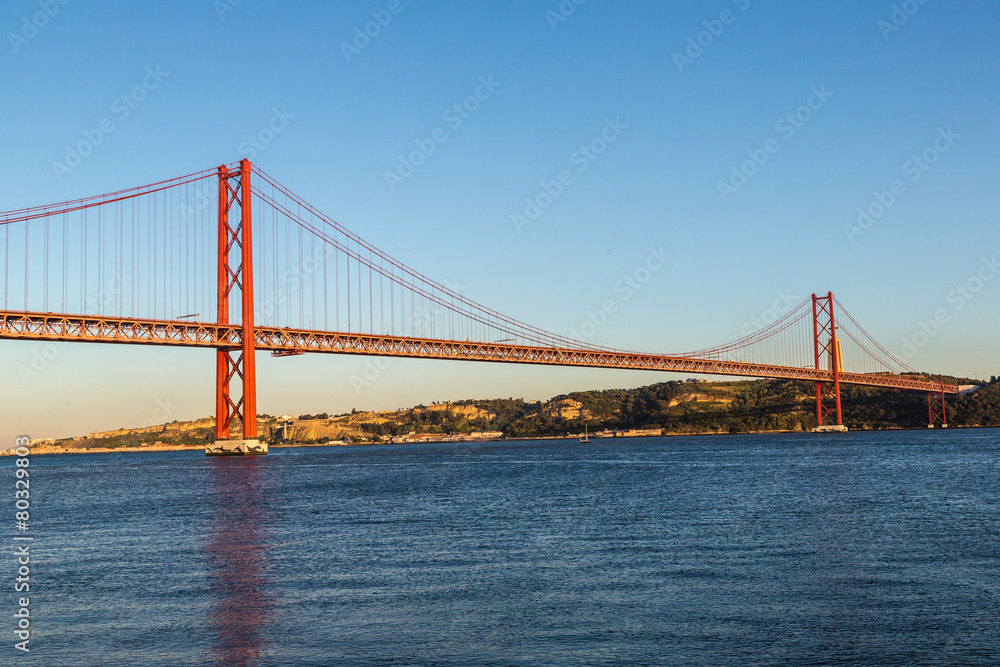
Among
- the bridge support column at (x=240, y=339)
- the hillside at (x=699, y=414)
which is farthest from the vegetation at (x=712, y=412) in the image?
the bridge support column at (x=240, y=339)

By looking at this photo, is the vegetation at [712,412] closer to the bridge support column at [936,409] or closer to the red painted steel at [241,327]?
the bridge support column at [936,409]

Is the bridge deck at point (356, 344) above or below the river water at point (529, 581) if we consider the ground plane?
above

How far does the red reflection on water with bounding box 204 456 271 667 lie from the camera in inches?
439

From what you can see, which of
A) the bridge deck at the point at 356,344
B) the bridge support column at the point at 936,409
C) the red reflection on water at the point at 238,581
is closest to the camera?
the red reflection on water at the point at 238,581

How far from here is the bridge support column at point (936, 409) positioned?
124 m

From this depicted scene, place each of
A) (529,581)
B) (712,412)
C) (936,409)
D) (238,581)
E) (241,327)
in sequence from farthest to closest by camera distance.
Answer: (712,412), (936,409), (241,327), (238,581), (529,581)

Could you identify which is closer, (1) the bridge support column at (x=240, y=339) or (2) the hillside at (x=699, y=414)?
(1) the bridge support column at (x=240, y=339)

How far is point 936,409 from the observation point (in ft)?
431

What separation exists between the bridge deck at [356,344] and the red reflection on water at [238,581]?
2876 centimetres

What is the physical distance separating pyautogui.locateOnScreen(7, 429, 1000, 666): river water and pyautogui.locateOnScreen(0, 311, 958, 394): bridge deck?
2849 centimetres

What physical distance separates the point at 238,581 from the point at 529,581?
4.95 m

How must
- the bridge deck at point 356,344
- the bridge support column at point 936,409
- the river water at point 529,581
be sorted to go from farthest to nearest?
the bridge support column at point 936,409
the bridge deck at point 356,344
the river water at point 529,581

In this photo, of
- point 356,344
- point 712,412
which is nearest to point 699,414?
point 712,412

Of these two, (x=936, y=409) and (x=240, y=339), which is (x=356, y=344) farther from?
(x=936, y=409)
